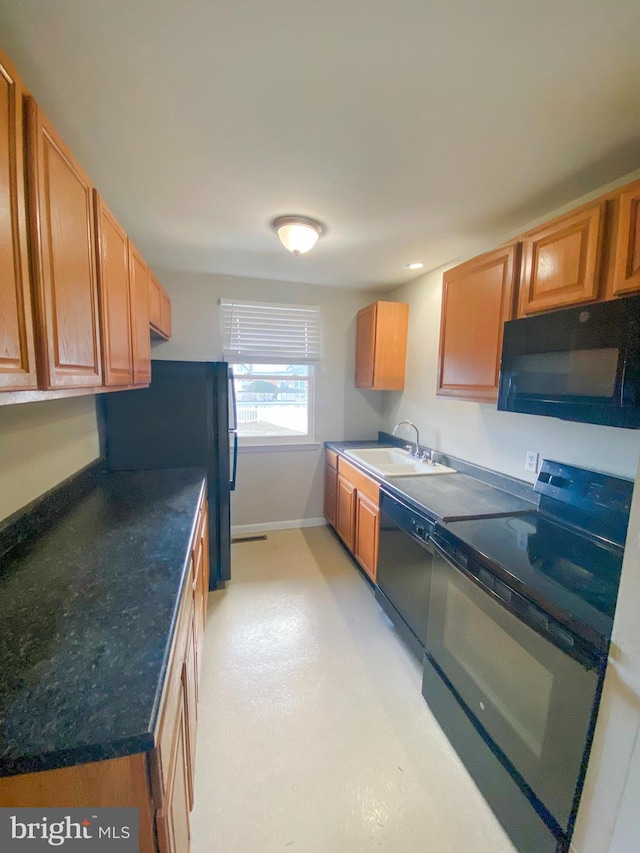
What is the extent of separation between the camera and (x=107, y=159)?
143 centimetres

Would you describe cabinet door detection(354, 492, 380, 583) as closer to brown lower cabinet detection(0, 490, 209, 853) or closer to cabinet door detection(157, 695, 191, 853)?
cabinet door detection(157, 695, 191, 853)

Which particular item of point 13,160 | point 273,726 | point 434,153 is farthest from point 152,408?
point 434,153

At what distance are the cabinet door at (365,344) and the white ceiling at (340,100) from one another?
4.10 ft

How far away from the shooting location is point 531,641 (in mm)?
1109

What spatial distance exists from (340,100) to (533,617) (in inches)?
70.0

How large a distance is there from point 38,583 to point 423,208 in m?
2.27

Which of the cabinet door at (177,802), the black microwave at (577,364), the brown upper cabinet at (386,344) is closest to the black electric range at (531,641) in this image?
the black microwave at (577,364)

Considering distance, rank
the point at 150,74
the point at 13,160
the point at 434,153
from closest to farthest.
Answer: the point at 13,160, the point at 150,74, the point at 434,153

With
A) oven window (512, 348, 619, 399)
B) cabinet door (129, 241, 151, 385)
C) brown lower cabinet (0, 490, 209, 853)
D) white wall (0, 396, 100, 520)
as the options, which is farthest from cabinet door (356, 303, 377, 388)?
brown lower cabinet (0, 490, 209, 853)

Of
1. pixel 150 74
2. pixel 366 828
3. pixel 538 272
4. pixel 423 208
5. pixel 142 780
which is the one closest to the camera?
pixel 142 780

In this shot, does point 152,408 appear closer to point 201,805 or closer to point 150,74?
point 150,74

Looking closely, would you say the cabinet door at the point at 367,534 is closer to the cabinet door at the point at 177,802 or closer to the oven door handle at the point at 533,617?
the oven door handle at the point at 533,617

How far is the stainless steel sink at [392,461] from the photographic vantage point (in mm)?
2592

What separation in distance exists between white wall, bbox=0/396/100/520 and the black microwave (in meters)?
2.03
